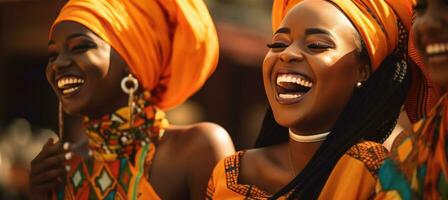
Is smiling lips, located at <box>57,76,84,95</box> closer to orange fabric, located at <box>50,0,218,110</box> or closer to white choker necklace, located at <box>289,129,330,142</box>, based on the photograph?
orange fabric, located at <box>50,0,218,110</box>

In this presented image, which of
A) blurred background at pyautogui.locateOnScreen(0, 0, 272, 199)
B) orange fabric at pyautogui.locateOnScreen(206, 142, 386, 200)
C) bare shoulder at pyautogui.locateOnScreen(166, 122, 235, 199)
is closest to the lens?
orange fabric at pyautogui.locateOnScreen(206, 142, 386, 200)

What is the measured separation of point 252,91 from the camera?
14.9m

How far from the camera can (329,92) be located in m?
3.91

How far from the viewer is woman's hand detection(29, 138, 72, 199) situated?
17.2 ft

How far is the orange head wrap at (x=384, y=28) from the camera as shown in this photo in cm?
399

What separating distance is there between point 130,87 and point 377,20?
1611 millimetres

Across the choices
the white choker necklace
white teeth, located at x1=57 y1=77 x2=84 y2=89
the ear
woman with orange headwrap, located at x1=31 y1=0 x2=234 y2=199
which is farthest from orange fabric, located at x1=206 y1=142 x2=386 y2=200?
white teeth, located at x1=57 y1=77 x2=84 y2=89

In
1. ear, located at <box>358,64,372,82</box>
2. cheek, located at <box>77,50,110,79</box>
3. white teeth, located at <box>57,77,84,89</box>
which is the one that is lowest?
ear, located at <box>358,64,372,82</box>

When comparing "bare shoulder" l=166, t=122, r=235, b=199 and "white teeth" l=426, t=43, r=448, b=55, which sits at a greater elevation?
"white teeth" l=426, t=43, r=448, b=55

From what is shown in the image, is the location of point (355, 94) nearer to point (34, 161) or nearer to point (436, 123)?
point (436, 123)

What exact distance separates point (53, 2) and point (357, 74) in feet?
31.7

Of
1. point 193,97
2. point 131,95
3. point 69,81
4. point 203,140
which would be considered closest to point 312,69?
point 203,140

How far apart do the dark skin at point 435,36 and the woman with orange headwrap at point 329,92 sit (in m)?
0.53

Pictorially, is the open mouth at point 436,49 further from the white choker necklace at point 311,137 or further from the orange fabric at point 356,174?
the white choker necklace at point 311,137
